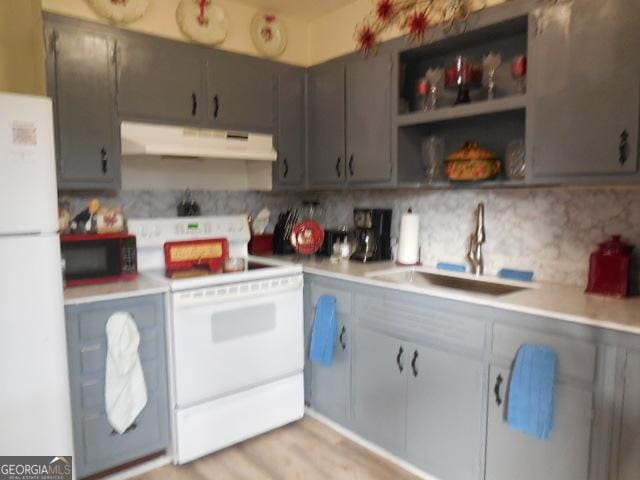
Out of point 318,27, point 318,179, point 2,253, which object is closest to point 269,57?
point 318,27

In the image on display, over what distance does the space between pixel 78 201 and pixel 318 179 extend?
146cm

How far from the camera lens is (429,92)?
2.57m

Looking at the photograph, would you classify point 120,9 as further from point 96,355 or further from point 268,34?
point 96,355

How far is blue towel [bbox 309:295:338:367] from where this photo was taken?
2627mm

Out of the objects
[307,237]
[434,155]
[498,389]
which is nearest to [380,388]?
[498,389]

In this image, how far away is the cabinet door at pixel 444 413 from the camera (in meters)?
2.02

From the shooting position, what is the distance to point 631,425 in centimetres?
158

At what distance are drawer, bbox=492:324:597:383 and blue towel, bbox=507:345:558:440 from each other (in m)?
0.03

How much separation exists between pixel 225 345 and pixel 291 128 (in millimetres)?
1493

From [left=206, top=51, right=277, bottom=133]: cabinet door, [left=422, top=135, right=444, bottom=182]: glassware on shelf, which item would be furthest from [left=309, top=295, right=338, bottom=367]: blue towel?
[left=206, top=51, right=277, bottom=133]: cabinet door

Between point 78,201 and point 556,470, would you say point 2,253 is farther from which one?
point 556,470

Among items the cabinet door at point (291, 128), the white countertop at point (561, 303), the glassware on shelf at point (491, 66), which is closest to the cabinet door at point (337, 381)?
the white countertop at point (561, 303)

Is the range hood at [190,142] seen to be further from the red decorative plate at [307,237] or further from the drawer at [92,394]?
the drawer at [92,394]

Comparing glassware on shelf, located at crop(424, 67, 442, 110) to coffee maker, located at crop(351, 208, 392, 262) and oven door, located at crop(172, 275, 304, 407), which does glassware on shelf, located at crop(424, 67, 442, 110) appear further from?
oven door, located at crop(172, 275, 304, 407)
